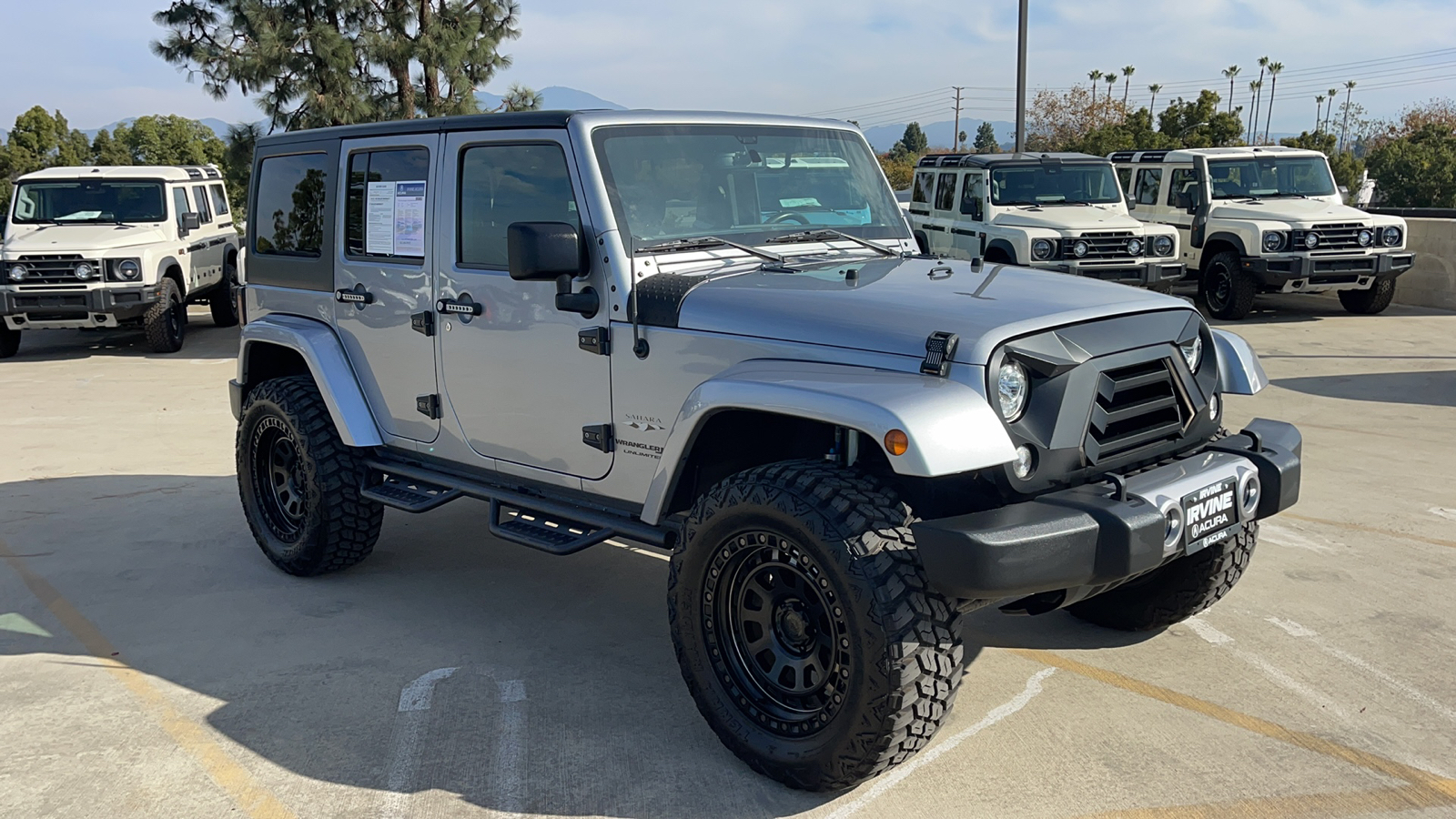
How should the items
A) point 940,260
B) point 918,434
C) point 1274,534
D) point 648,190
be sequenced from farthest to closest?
1. point 1274,534
2. point 940,260
3. point 648,190
4. point 918,434

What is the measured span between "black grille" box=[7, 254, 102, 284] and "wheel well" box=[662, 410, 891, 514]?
11.4 meters

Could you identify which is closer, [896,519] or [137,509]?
[896,519]

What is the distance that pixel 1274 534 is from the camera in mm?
5852

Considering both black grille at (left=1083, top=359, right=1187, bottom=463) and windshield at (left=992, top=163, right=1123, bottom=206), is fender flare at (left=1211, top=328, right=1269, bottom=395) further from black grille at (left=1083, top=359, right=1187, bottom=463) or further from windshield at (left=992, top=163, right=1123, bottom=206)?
windshield at (left=992, top=163, right=1123, bottom=206)

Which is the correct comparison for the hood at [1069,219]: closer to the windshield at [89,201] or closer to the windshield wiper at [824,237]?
the windshield wiper at [824,237]

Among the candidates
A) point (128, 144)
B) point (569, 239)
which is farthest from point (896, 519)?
point (128, 144)

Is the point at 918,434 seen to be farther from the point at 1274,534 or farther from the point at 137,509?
the point at 137,509

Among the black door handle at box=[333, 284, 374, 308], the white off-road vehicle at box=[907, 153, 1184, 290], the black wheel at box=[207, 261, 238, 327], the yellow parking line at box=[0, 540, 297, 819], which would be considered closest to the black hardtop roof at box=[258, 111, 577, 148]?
the black door handle at box=[333, 284, 374, 308]

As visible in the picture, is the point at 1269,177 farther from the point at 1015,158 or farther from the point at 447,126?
the point at 447,126

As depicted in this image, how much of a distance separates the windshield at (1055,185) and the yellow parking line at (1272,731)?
10.3 metres

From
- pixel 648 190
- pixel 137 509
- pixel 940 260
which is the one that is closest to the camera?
pixel 648 190

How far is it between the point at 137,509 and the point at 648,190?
4.34m

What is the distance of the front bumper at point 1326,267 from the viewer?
13727 millimetres


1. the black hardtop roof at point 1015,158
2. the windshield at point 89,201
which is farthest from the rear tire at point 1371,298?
the windshield at point 89,201
